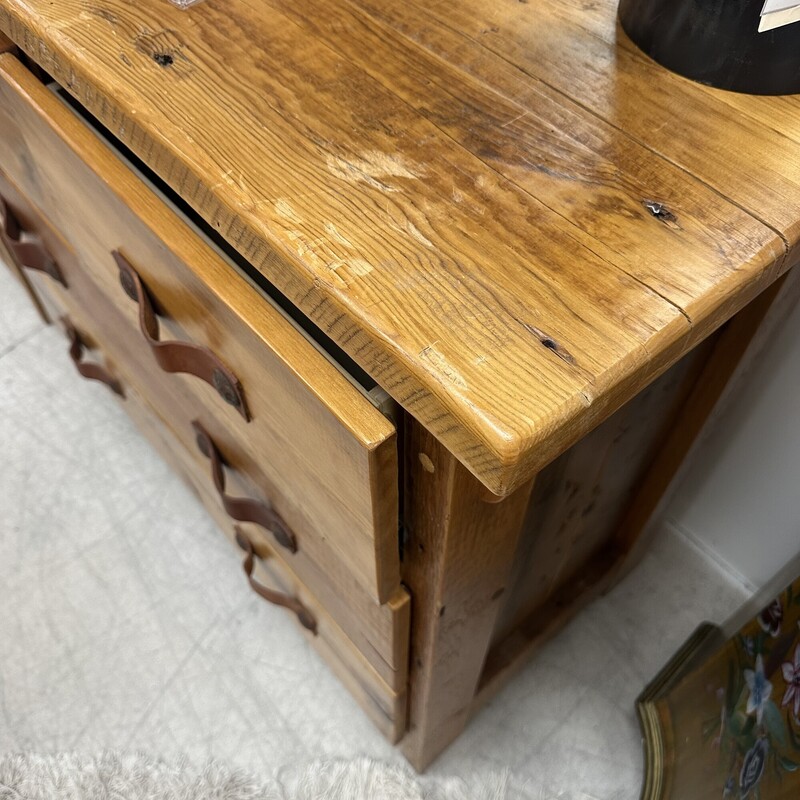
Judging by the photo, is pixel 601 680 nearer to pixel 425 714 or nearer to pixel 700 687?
pixel 700 687

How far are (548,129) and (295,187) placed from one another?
137 mm

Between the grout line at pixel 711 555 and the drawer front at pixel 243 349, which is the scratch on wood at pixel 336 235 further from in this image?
the grout line at pixel 711 555

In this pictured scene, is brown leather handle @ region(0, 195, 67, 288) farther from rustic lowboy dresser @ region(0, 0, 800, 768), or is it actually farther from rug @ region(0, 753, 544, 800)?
rug @ region(0, 753, 544, 800)

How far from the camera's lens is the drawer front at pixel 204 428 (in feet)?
1.77

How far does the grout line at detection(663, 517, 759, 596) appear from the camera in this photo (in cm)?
94

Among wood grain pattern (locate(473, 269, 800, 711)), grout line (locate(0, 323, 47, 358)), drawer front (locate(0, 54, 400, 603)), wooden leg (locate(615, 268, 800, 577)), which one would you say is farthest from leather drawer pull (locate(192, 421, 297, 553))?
grout line (locate(0, 323, 47, 358))

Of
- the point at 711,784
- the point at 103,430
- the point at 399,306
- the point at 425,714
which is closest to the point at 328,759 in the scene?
the point at 425,714

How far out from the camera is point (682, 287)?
0.32 m

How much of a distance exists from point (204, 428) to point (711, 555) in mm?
683

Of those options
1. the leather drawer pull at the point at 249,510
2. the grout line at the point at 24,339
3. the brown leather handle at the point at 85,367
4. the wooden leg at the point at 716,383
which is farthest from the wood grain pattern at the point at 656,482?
the grout line at the point at 24,339

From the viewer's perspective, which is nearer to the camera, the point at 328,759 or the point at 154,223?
the point at 154,223

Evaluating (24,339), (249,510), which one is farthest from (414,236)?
(24,339)

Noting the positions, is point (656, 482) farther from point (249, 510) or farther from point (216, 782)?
point (216, 782)

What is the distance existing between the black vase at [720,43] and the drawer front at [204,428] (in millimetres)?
353
